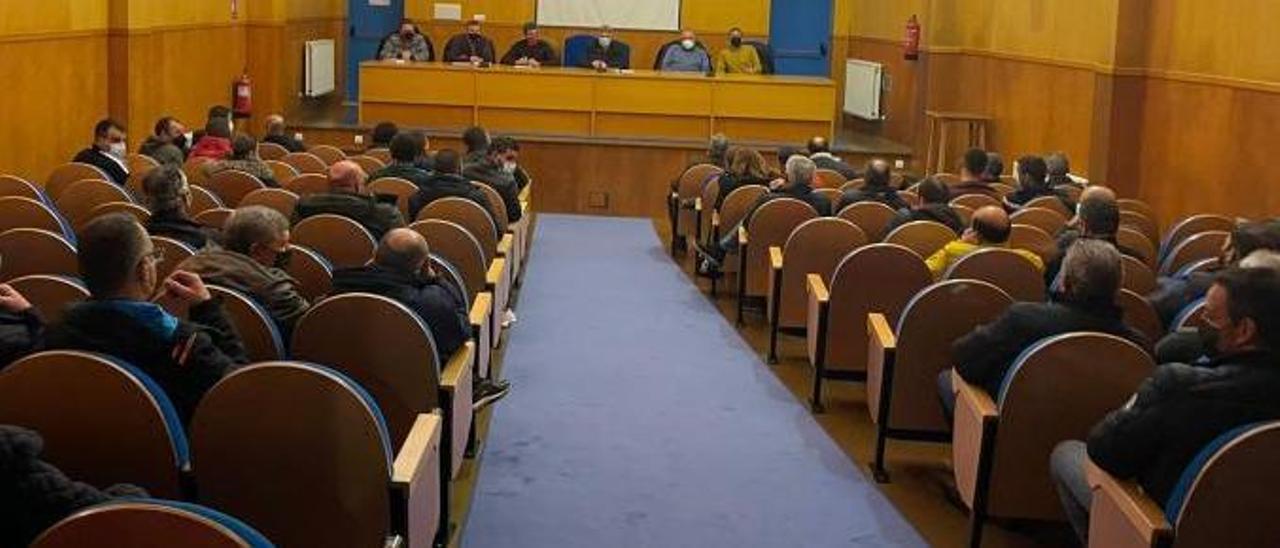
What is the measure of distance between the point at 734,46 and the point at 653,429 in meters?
10.2

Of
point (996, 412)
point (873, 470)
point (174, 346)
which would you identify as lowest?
point (873, 470)

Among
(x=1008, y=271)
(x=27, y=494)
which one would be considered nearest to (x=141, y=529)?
(x=27, y=494)

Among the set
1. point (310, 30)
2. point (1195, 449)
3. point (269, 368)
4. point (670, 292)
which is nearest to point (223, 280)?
point (269, 368)

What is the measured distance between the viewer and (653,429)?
6094mm

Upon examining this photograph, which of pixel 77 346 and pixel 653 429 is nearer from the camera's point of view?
pixel 77 346

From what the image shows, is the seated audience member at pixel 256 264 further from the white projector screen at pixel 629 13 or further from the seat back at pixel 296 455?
the white projector screen at pixel 629 13

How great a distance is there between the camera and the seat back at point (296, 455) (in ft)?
10.9

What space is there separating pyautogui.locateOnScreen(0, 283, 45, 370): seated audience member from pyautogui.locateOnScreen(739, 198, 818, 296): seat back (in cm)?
481

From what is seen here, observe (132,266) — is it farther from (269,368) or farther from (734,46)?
(734,46)

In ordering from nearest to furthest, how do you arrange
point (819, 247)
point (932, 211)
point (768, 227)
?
point (819, 247)
point (932, 211)
point (768, 227)

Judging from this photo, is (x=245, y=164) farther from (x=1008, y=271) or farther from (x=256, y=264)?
(x=1008, y=271)

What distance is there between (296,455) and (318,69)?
14.0 meters

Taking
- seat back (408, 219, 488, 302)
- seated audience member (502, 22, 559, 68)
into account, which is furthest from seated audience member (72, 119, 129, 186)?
seated audience member (502, 22, 559, 68)

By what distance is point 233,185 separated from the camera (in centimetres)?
788
